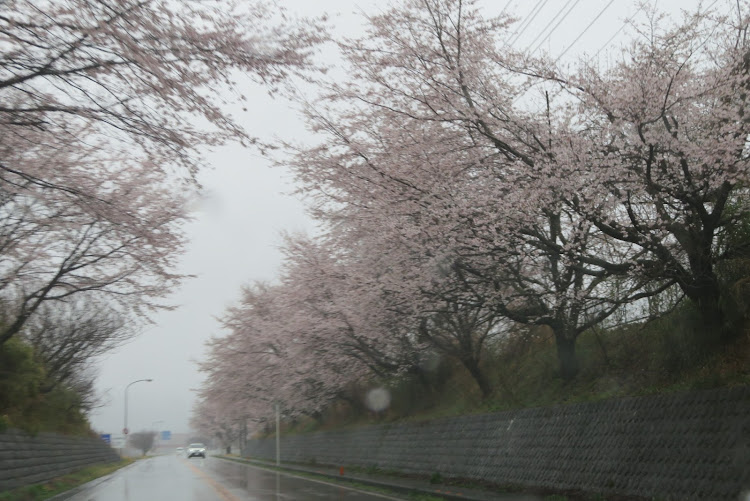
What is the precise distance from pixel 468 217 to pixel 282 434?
4985 centimetres

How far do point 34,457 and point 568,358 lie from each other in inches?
634

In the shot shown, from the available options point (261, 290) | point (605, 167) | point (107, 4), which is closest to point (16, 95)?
point (107, 4)

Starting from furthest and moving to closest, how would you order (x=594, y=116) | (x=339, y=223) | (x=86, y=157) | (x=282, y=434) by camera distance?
(x=282, y=434) → (x=339, y=223) → (x=86, y=157) → (x=594, y=116)

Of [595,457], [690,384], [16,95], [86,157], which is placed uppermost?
[86,157]

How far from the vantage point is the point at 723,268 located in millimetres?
11594

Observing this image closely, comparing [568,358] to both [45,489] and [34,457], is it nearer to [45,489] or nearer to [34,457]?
[45,489]

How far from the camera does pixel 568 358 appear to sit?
665 inches

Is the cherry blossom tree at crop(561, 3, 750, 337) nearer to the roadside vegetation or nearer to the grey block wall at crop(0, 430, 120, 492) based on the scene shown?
the roadside vegetation

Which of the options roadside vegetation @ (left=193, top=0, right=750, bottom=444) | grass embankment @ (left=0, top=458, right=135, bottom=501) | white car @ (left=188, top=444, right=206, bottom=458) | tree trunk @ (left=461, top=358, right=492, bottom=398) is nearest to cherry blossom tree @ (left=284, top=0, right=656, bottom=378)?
roadside vegetation @ (left=193, top=0, right=750, bottom=444)

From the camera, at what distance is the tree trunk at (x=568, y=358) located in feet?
55.1

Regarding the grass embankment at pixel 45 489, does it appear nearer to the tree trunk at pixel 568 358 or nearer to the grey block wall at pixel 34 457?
the grey block wall at pixel 34 457

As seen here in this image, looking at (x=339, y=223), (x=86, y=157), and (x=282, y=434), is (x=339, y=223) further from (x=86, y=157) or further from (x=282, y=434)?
(x=282, y=434)

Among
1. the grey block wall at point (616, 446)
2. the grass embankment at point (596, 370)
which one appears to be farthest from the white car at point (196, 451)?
the grey block wall at point (616, 446)

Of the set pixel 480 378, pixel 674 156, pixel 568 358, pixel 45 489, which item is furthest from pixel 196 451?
pixel 674 156
